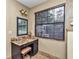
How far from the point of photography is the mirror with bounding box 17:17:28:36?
3559 millimetres

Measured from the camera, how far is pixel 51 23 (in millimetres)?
3592

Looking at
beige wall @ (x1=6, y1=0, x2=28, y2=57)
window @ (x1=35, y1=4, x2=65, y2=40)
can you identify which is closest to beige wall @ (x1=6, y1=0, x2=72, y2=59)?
beige wall @ (x1=6, y1=0, x2=28, y2=57)

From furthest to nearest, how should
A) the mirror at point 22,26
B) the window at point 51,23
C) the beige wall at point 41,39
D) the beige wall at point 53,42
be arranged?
the mirror at point 22,26, the window at point 51,23, the beige wall at point 41,39, the beige wall at point 53,42

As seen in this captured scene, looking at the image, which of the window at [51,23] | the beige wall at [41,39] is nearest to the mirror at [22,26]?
the beige wall at [41,39]

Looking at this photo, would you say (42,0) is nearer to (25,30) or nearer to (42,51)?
(25,30)

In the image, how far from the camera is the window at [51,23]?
10.4ft

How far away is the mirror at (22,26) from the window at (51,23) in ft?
1.93

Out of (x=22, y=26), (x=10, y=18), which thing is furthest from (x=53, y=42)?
(x=10, y=18)

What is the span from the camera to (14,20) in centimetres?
333

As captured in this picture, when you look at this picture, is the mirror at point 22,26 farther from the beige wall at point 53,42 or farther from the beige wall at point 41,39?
the beige wall at point 53,42

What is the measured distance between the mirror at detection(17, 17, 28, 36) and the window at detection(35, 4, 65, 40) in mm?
589
